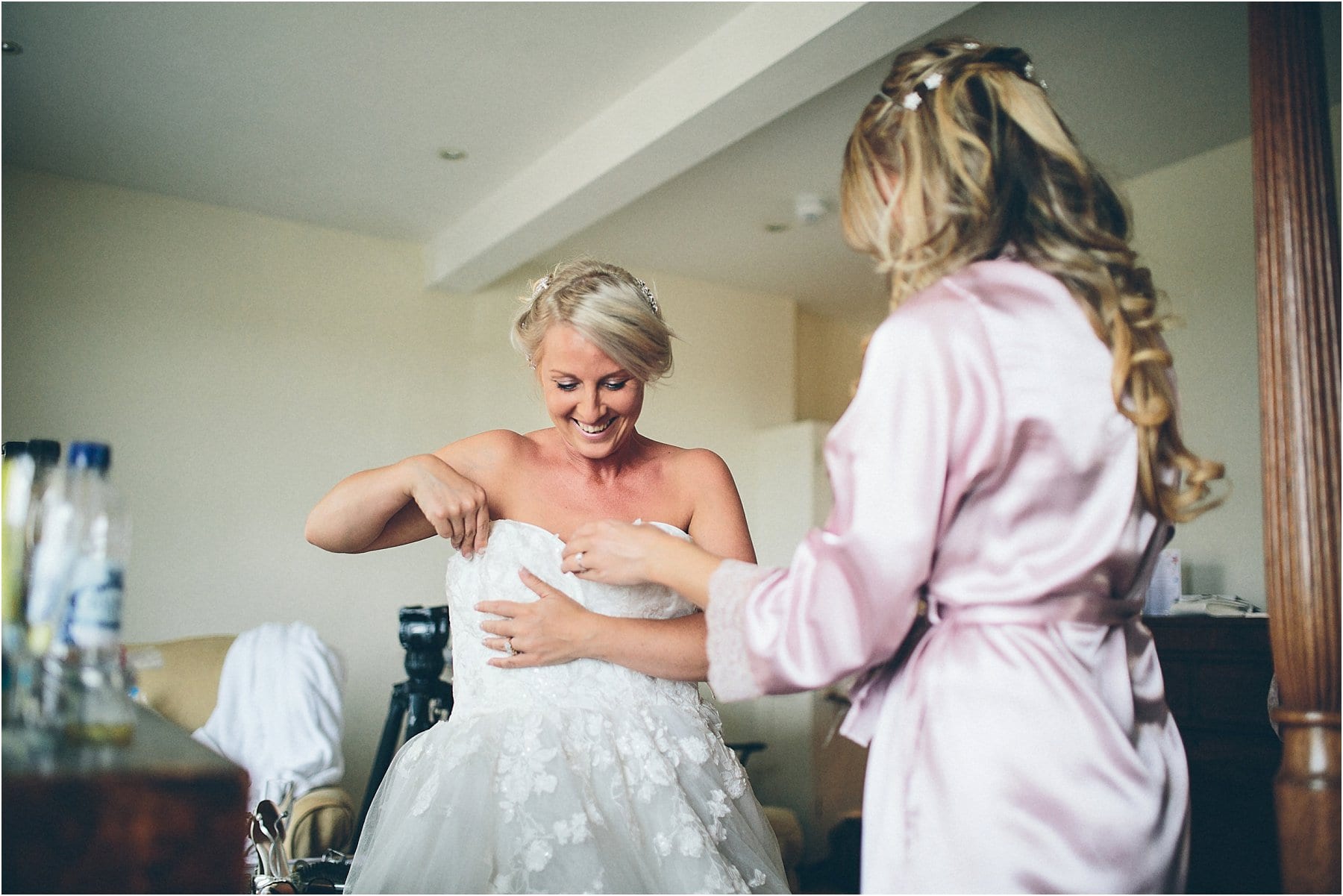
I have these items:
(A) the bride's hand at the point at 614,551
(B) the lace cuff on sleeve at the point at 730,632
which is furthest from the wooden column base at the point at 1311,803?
(A) the bride's hand at the point at 614,551

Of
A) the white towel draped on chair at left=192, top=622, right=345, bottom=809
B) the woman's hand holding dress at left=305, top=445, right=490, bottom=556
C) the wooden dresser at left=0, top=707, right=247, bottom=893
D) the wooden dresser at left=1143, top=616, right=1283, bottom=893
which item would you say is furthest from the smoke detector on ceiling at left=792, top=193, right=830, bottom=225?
the wooden dresser at left=0, top=707, right=247, bottom=893

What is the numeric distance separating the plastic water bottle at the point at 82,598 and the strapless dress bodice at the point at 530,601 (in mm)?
714

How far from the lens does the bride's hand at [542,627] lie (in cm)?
155

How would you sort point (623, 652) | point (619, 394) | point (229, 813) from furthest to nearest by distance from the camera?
point (619, 394) → point (623, 652) → point (229, 813)

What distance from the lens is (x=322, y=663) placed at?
3252 mm

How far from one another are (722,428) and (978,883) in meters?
4.81

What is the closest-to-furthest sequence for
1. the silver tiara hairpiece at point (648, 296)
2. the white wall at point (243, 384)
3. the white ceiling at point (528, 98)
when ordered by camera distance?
the silver tiara hairpiece at point (648, 296) < the white ceiling at point (528, 98) < the white wall at point (243, 384)

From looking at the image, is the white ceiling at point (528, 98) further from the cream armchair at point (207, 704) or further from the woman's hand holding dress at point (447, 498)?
the cream armchair at point (207, 704)

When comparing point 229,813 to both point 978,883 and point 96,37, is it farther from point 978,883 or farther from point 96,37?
point 96,37

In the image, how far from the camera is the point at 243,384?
452cm

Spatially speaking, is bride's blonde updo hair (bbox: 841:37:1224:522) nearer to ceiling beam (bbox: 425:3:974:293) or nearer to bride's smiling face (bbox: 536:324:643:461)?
bride's smiling face (bbox: 536:324:643:461)

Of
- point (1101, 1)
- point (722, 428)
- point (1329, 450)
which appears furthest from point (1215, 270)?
point (1329, 450)

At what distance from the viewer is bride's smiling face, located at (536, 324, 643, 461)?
1.65m

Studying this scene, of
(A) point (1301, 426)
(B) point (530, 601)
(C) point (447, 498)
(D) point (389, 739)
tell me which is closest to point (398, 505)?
(C) point (447, 498)
